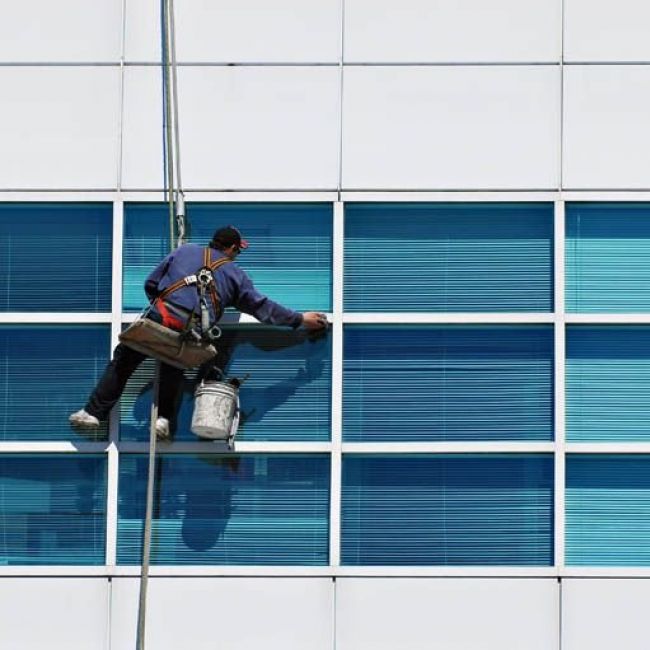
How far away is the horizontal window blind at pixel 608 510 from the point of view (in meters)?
10.1

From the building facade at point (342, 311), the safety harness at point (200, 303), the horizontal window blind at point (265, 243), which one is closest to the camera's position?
the safety harness at point (200, 303)

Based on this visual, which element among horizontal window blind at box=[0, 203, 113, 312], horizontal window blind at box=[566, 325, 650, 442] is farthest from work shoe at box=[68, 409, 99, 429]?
horizontal window blind at box=[566, 325, 650, 442]

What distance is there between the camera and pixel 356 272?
10.4 m
